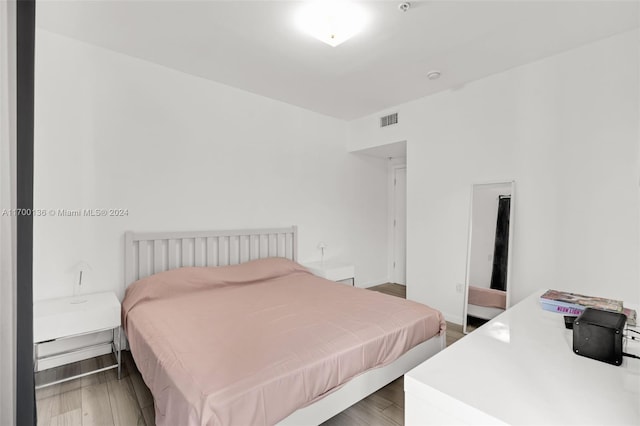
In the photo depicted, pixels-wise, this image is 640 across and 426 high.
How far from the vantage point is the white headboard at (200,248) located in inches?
110

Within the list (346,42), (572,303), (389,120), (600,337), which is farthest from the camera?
(389,120)

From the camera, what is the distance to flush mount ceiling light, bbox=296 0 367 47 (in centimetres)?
206

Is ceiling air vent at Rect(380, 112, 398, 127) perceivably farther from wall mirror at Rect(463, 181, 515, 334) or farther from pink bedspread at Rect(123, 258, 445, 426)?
pink bedspread at Rect(123, 258, 445, 426)

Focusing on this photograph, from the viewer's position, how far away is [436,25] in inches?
88.9

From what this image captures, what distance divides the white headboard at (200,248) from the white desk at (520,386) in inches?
106

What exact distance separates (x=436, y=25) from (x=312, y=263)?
9.55 feet

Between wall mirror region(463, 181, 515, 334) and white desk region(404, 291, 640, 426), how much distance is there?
2038mm

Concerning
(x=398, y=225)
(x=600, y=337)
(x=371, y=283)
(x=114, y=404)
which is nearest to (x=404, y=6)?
(x=600, y=337)

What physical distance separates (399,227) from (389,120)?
6.07 feet

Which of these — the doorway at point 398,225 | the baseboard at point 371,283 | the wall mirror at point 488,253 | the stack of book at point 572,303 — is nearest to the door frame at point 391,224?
the doorway at point 398,225

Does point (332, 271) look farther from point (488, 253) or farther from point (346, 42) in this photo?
point (346, 42)

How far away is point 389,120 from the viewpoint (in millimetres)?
4090

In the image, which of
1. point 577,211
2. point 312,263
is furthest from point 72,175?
point 577,211

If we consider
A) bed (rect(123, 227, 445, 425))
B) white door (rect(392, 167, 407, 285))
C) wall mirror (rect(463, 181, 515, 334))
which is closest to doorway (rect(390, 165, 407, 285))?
white door (rect(392, 167, 407, 285))
